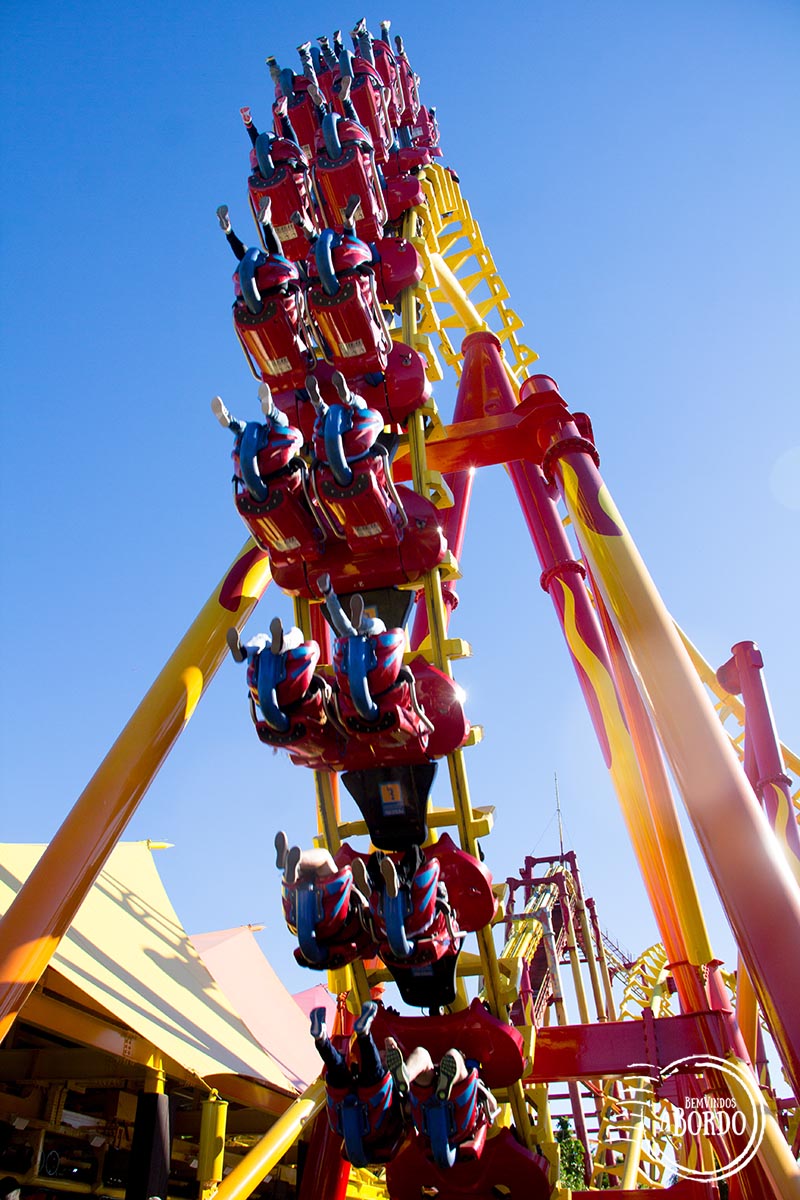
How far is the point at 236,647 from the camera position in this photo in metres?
3.28

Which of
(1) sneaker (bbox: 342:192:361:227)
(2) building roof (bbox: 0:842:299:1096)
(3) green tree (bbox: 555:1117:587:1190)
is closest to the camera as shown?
(1) sneaker (bbox: 342:192:361:227)

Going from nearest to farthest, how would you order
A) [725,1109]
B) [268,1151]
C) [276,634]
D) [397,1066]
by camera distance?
[397,1066] → [276,634] → [725,1109] → [268,1151]

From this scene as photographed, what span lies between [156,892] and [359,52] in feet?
24.6

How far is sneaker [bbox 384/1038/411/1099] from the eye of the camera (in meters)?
2.94

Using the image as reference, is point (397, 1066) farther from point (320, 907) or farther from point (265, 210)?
point (265, 210)

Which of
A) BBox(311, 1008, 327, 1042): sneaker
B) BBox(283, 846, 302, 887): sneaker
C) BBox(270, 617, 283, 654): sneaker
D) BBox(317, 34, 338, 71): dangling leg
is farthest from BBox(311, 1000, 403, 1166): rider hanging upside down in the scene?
BBox(317, 34, 338, 71): dangling leg

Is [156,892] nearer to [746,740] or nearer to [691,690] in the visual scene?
[746,740]

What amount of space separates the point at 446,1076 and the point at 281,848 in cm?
97

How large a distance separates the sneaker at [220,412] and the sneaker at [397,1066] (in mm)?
2455

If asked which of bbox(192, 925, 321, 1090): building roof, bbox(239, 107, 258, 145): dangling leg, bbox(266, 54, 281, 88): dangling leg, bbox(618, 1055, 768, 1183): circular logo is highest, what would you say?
bbox(266, 54, 281, 88): dangling leg

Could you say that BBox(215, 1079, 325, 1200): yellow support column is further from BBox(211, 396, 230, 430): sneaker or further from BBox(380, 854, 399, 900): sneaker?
BBox(211, 396, 230, 430): sneaker

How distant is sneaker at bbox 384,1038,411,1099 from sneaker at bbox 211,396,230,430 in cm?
246

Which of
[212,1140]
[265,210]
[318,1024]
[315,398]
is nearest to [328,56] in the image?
[265,210]

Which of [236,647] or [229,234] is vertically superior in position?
[229,234]
